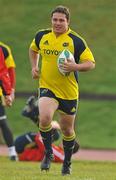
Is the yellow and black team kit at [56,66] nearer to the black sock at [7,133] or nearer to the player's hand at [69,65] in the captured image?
the player's hand at [69,65]

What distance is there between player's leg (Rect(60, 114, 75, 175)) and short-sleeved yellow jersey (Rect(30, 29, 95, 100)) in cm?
29

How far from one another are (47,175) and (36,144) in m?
4.24

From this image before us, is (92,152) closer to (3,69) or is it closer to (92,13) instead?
(3,69)

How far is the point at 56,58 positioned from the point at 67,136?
Result: 1.12 m

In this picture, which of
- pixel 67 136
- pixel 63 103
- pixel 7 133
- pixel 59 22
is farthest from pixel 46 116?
pixel 7 133

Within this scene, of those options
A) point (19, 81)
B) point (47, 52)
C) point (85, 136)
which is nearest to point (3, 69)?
point (47, 52)

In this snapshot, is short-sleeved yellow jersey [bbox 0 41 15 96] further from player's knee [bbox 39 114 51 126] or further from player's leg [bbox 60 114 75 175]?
player's knee [bbox 39 114 51 126]

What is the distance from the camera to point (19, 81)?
925 inches

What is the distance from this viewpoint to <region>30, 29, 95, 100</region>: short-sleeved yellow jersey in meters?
10.2

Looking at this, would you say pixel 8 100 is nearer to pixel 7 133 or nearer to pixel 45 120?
pixel 7 133

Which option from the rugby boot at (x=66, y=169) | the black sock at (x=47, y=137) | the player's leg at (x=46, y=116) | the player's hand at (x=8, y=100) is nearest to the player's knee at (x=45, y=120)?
the player's leg at (x=46, y=116)

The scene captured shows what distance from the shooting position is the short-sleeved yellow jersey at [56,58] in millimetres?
10234

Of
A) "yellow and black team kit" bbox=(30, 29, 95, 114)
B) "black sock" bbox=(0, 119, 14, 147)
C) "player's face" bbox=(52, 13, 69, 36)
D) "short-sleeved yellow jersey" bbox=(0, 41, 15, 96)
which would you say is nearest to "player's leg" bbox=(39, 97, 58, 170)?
"yellow and black team kit" bbox=(30, 29, 95, 114)

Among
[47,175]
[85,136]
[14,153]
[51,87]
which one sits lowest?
[85,136]
